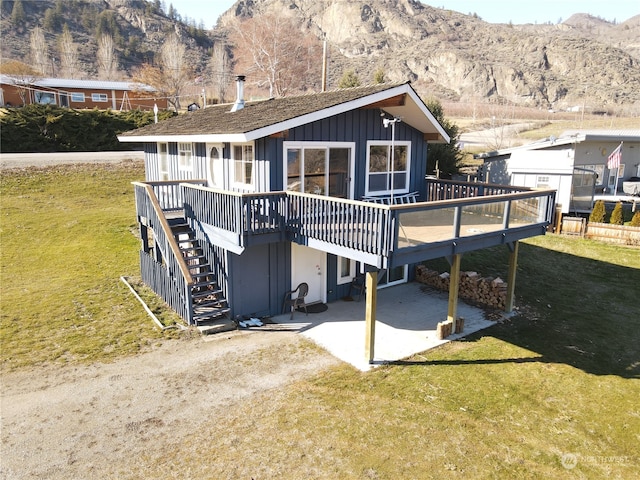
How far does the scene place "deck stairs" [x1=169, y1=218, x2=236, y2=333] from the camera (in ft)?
38.4

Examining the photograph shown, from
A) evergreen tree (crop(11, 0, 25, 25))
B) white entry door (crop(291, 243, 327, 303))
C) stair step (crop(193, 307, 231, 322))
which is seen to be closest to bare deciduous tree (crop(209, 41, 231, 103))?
evergreen tree (crop(11, 0, 25, 25))

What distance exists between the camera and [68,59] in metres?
88.9

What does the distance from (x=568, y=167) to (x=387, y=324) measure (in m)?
15.1

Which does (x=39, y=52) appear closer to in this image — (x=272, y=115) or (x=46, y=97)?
(x=46, y=97)

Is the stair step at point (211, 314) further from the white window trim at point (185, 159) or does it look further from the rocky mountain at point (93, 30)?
the rocky mountain at point (93, 30)

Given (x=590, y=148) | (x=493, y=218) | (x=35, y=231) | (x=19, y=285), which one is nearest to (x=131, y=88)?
(x=35, y=231)

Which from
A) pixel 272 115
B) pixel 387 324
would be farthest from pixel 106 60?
pixel 387 324

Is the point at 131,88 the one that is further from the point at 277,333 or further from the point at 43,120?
the point at 277,333

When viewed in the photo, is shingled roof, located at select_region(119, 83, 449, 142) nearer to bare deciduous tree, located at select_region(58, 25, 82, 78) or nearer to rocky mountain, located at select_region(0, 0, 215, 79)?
bare deciduous tree, located at select_region(58, 25, 82, 78)

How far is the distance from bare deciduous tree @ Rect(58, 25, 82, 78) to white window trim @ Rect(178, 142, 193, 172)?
272 ft

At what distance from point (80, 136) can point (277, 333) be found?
82.1ft

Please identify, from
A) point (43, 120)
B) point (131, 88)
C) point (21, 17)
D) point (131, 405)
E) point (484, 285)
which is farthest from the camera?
point (21, 17)

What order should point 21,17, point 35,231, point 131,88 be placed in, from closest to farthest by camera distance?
1. point 35,231
2. point 131,88
3. point 21,17

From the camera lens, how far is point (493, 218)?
37.7 ft
